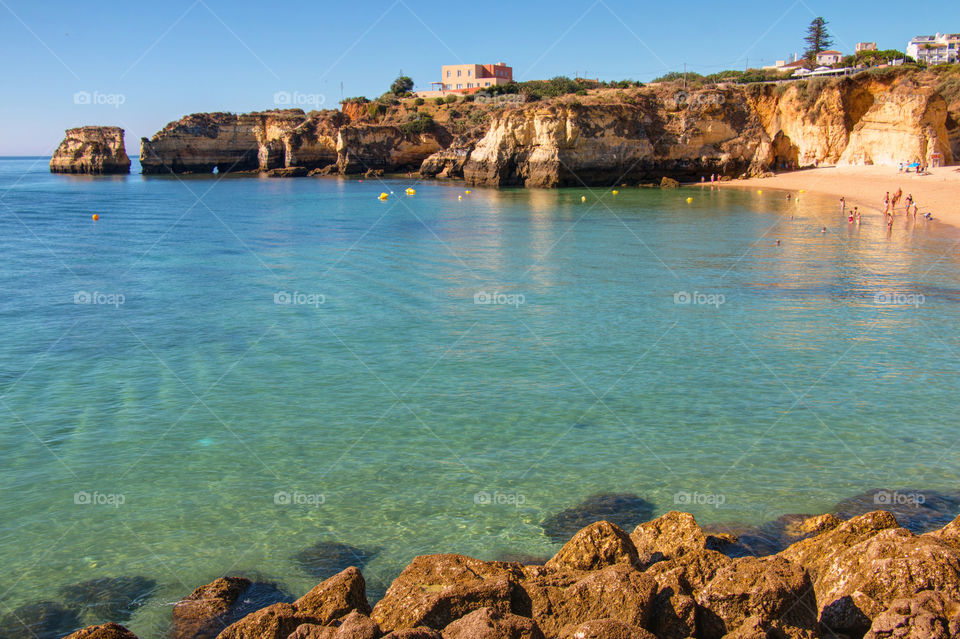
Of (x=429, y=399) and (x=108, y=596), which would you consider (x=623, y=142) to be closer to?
(x=429, y=399)

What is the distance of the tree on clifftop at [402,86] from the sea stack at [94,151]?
50150 mm

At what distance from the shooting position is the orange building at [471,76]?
133 m

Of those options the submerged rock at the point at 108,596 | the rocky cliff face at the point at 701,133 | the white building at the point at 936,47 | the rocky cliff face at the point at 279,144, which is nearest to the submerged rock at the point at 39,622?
the submerged rock at the point at 108,596

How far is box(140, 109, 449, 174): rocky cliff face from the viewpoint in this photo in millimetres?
94125

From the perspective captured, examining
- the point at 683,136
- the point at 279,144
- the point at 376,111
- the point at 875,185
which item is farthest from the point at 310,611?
the point at 376,111

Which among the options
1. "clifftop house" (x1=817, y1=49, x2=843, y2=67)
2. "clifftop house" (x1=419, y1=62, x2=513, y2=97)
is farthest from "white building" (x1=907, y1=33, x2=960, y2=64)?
"clifftop house" (x1=419, y1=62, x2=513, y2=97)

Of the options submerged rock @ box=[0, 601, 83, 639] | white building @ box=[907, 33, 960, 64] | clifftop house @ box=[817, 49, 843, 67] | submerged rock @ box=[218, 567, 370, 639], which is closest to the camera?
submerged rock @ box=[218, 567, 370, 639]

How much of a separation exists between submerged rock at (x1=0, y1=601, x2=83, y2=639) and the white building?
172 metres

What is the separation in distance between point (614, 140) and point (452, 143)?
85.7 feet

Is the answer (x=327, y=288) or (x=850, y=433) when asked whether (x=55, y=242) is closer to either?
(x=327, y=288)

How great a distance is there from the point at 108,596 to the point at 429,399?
6688 millimetres

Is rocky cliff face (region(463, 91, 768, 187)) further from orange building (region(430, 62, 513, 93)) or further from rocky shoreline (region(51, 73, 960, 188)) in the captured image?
orange building (region(430, 62, 513, 93))

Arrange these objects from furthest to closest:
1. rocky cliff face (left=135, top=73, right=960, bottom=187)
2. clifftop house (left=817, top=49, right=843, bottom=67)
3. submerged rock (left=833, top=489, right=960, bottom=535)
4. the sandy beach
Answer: clifftop house (left=817, top=49, right=843, bottom=67)
rocky cliff face (left=135, top=73, right=960, bottom=187)
the sandy beach
submerged rock (left=833, top=489, right=960, bottom=535)

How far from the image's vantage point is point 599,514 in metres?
9.10
